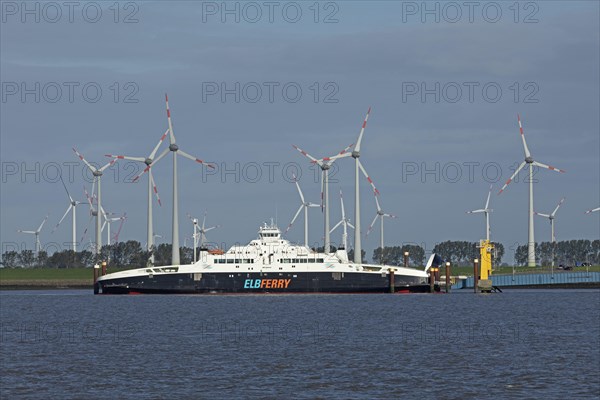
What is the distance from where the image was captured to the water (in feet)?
208

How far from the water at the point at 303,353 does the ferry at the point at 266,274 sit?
147 feet

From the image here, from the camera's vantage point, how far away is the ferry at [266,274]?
641 ft

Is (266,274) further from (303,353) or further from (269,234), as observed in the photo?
(303,353)

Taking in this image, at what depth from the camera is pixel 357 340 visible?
95500 millimetres

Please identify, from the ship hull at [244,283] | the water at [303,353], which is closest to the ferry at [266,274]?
the ship hull at [244,283]

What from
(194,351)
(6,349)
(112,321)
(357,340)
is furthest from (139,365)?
(112,321)

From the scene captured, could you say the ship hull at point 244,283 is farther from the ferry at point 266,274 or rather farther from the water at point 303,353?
the water at point 303,353

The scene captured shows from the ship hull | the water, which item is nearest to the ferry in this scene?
the ship hull

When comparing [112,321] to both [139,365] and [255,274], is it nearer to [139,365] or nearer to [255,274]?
[139,365]

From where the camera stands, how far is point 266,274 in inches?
7717

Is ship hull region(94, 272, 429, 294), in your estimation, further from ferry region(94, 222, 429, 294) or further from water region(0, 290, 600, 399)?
water region(0, 290, 600, 399)

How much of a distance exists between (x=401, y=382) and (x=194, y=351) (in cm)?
2439

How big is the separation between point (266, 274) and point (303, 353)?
11275 cm

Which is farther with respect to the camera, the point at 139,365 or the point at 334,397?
the point at 139,365
